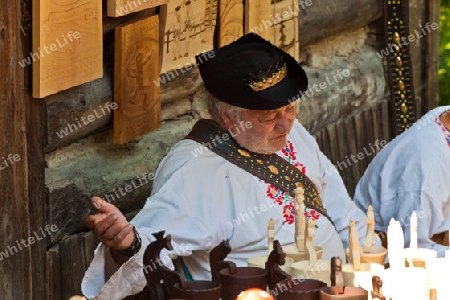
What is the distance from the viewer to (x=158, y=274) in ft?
10.5

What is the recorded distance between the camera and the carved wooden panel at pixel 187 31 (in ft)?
15.5

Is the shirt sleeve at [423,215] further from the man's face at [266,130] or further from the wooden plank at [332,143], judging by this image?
the wooden plank at [332,143]

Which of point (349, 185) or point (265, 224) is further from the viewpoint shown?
point (349, 185)

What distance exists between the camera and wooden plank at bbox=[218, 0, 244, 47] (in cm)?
506

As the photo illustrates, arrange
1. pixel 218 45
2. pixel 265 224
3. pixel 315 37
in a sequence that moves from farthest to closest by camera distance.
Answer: pixel 315 37 → pixel 218 45 → pixel 265 224

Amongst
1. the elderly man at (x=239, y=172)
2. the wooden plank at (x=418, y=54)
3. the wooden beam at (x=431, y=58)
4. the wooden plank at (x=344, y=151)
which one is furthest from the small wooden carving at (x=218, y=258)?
the wooden beam at (x=431, y=58)

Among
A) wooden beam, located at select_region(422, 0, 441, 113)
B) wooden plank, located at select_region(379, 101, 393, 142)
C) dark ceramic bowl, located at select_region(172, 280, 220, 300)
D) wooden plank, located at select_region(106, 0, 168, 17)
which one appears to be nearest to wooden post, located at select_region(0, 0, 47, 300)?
wooden plank, located at select_region(106, 0, 168, 17)

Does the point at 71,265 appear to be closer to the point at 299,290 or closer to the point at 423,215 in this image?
the point at 299,290

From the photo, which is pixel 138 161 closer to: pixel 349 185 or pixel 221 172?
pixel 221 172

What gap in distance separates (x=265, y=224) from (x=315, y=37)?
2.44 meters

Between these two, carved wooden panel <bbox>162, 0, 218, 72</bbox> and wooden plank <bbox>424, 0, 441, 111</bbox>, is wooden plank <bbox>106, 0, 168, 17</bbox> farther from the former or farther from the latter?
wooden plank <bbox>424, 0, 441, 111</bbox>

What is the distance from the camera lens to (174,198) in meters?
4.04

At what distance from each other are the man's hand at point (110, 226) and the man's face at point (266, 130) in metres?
0.75

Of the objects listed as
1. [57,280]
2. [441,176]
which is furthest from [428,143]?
[57,280]
